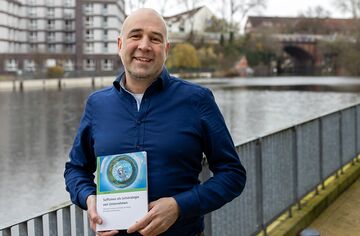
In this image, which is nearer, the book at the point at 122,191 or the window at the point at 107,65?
the book at the point at 122,191

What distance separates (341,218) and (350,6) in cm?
7886

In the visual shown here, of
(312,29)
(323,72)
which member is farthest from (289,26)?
(323,72)

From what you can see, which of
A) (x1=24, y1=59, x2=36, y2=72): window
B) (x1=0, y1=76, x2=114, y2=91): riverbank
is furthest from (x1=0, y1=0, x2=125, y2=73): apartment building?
(x1=0, y1=76, x2=114, y2=91): riverbank

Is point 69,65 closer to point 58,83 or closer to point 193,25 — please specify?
point 58,83

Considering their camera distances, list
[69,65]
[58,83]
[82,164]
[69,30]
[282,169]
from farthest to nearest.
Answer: [69,30] → [69,65] → [58,83] → [282,169] → [82,164]

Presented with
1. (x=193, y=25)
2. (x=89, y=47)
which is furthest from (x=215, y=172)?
(x=193, y=25)

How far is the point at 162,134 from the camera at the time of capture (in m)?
2.17

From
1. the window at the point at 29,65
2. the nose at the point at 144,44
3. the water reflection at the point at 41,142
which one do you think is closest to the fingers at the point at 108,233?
the nose at the point at 144,44

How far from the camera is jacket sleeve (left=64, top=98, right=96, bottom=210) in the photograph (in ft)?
7.79

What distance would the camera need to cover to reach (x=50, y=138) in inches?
655

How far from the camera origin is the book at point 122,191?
2109 mm

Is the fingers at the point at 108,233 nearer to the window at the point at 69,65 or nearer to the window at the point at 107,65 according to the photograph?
the window at the point at 69,65

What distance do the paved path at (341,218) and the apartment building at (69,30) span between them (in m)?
82.1

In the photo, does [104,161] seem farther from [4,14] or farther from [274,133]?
[4,14]
